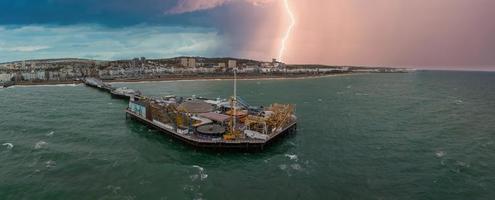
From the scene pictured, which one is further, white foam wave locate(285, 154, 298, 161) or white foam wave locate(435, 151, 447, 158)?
white foam wave locate(435, 151, 447, 158)

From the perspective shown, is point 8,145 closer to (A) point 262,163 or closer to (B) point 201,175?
(B) point 201,175

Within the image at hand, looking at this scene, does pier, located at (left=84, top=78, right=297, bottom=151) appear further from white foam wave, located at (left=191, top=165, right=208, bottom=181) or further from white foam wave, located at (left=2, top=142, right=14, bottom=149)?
white foam wave, located at (left=2, top=142, right=14, bottom=149)

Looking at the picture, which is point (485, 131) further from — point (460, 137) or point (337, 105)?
point (337, 105)

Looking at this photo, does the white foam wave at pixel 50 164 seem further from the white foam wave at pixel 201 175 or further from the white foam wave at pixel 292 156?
the white foam wave at pixel 292 156

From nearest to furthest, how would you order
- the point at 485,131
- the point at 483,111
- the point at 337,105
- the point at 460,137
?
the point at 460,137 < the point at 485,131 < the point at 483,111 < the point at 337,105

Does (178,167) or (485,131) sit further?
(485,131)

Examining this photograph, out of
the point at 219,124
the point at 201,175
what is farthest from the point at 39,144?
the point at 201,175

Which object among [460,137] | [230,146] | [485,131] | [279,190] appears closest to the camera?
[279,190]

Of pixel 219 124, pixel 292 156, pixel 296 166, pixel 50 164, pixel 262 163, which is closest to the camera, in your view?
pixel 296 166

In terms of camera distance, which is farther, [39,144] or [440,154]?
[39,144]

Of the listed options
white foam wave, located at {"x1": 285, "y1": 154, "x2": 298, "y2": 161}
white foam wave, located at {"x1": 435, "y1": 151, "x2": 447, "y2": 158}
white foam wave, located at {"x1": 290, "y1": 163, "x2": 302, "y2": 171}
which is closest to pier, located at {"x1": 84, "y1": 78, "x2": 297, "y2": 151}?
white foam wave, located at {"x1": 285, "y1": 154, "x2": 298, "y2": 161}

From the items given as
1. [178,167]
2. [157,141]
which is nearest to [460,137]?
[178,167]
